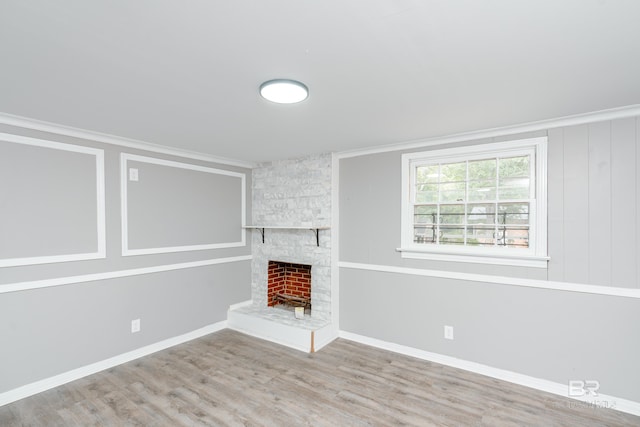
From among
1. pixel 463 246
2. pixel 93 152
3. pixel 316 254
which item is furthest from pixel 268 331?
pixel 93 152

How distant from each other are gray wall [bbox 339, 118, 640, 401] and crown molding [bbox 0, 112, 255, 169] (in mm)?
2595

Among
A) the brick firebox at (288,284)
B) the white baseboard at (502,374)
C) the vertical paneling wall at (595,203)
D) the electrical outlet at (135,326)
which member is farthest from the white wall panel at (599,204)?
the electrical outlet at (135,326)

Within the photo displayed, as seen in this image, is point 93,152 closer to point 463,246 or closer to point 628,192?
point 463,246

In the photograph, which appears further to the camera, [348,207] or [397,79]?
[348,207]

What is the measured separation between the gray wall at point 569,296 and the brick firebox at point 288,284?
5.26ft

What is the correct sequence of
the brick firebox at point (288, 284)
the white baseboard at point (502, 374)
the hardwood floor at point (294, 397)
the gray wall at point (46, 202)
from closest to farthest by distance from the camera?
1. the hardwood floor at point (294, 397)
2. the white baseboard at point (502, 374)
3. the gray wall at point (46, 202)
4. the brick firebox at point (288, 284)

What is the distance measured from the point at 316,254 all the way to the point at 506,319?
7.39 feet

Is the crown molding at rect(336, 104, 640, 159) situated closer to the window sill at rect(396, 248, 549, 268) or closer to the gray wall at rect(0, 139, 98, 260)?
the window sill at rect(396, 248, 549, 268)

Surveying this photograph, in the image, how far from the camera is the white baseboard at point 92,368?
8.67 ft

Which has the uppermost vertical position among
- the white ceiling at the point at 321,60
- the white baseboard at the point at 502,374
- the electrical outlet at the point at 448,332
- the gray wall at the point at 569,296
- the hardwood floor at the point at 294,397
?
the white ceiling at the point at 321,60

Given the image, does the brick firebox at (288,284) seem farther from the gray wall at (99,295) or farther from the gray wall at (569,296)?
the gray wall at (569,296)

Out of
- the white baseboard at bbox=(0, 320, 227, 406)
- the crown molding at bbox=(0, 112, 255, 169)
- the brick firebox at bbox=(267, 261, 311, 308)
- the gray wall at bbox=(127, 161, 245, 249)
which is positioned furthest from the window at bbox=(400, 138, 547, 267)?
the white baseboard at bbox=(0, 320, 227, 406)

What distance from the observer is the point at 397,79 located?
1917 millimetres

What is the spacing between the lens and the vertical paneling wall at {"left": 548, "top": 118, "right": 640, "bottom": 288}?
248 cm
